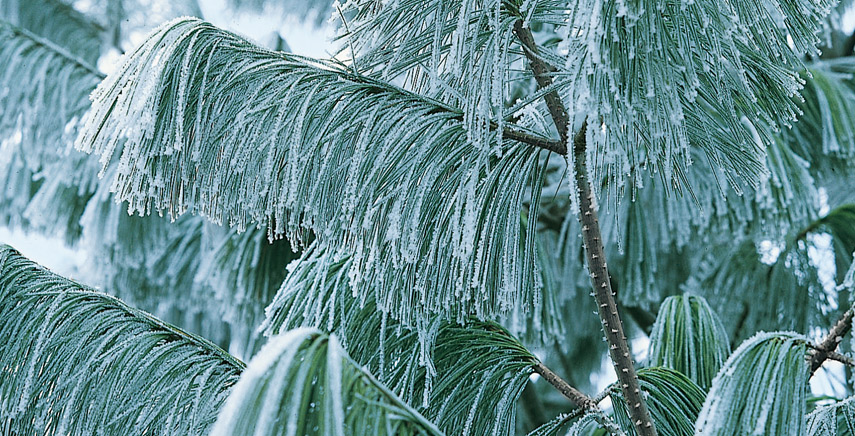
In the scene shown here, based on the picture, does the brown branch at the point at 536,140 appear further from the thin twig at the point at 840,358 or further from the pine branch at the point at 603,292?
the thin twig at the point at 840,358

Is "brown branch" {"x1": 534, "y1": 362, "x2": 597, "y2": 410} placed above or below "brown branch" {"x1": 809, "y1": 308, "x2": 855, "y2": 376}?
below

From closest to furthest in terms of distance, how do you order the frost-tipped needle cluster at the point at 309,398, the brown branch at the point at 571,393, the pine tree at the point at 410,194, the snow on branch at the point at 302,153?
the frost-tipped needle cluster at the point at 309,398 → the pine tree at the point at 410,194 → the snow on branch at the point at 302,153 → the brown branch at the point at 571,393

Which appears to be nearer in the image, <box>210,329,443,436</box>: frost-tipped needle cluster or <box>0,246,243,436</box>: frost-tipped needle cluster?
<box>210,329,443,436</box>: frost-tipped needle cluster

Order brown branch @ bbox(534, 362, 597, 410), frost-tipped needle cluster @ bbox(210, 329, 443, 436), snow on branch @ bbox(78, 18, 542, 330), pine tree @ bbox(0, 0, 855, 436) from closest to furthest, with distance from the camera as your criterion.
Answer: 1. frost-tipped needle cluster @ bbox(210, 329, 443, 436)
2. pine tree @ bbox(0, 0, 855, 436)
3. snow on branch @ bbox(78, 18, 542, 330)
4. brown branch @ bbox(534, 362, 597, 410)

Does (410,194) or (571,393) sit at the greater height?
(410,194)

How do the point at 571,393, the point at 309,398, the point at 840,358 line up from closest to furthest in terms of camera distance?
the point at 309,398 < the point at 840,358 < the point at 571,393

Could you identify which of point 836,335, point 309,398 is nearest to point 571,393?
point 836,335

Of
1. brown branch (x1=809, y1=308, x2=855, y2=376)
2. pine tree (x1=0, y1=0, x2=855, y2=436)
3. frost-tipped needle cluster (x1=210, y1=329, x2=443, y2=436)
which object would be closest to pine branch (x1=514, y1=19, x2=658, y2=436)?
pine tree (x1=0, y1=0, x2=855, y2=436)

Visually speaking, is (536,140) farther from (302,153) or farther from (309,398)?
(309,398)

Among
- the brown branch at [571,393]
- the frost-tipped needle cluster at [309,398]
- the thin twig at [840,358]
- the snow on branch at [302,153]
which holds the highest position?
the snow on branch at [302,153]

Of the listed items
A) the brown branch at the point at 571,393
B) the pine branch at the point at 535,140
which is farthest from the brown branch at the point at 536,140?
the brown branch at the point at 571,393

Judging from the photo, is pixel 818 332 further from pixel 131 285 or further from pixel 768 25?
pixel 131 285

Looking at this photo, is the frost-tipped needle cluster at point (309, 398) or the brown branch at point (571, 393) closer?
the frost-tipped needle cluster at point (309, 398)

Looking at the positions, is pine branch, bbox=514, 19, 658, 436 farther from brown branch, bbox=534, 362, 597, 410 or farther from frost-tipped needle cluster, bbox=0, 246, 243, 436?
frost-tipped needle cluster, bbox=0, 246, 243, 436
